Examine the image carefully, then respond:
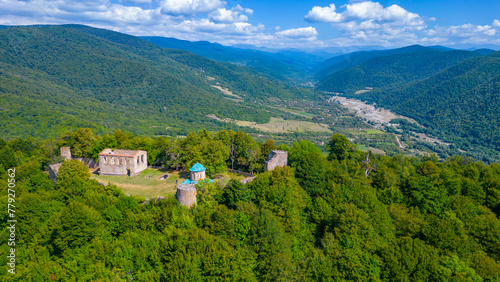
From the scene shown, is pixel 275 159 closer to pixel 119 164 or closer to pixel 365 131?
pixel 119 164

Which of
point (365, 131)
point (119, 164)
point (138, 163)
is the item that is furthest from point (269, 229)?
point (365, 131)

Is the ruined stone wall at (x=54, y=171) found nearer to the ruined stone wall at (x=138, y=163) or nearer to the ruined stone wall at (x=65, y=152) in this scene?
the ruined stone wall at (x=65, y=152)

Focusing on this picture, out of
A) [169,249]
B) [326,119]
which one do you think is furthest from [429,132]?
[169,249]

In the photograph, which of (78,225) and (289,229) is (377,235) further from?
(78,225)

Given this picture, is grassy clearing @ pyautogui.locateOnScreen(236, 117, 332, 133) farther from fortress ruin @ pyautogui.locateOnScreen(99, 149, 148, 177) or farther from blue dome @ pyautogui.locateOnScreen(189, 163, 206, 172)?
blue dome @ pyautogui.locateOnScreen(189, 163, 206, 172)

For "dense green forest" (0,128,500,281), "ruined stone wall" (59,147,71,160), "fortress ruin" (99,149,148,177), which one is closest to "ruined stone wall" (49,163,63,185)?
"dense green forest" (0,128,500,281)

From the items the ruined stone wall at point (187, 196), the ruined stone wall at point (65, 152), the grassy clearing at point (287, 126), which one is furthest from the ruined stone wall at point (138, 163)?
the grassy clearing at point (287, 126)
